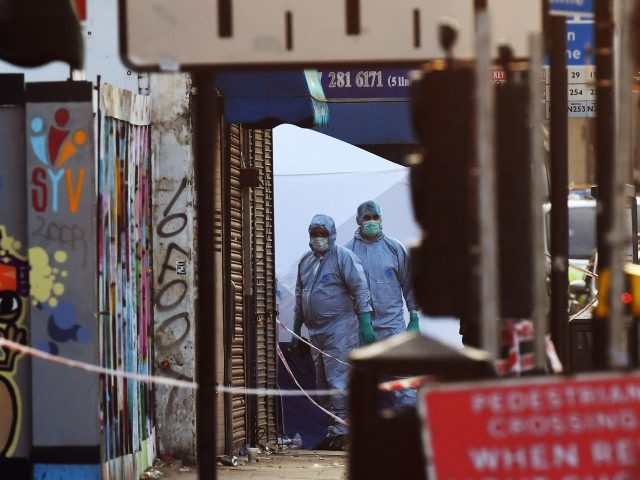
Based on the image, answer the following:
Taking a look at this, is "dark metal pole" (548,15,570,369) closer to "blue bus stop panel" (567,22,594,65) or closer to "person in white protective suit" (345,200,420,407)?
"blue bus stop panel" (567,22,594,65)

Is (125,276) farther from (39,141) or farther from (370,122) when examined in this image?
(370,122)

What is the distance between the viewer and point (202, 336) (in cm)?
579

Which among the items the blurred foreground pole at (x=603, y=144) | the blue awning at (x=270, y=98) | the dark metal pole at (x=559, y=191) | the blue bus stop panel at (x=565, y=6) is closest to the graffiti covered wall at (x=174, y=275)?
the blue awning at (x=270, y=98)

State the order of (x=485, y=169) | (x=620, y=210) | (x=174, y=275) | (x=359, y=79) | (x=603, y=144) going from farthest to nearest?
(x=359, y=79)
(x=174, y=275)
(x=603, y=144)
(x=620, y=210)
(x=485, y=169)

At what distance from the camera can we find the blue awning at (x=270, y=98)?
39.9 ft

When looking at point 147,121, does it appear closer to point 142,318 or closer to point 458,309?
point 142,318

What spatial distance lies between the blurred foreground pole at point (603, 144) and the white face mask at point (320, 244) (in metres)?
9.88

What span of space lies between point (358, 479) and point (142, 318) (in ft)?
22.6

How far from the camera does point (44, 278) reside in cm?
991

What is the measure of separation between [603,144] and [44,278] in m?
4.75

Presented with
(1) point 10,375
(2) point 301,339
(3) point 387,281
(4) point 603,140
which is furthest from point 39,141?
(3) point 387,281

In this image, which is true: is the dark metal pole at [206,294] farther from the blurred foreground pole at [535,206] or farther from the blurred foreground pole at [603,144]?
the blurred foreground pole at [603,144]

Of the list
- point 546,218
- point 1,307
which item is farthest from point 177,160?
point 546,218

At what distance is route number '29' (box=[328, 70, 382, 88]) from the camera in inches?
611
